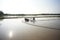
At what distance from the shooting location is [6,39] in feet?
3.45

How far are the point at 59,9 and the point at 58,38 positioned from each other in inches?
25.4

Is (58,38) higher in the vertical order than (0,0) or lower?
lower

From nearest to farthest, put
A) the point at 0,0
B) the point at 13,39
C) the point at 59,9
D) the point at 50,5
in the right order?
the point at 13,39
the point at 0,0
the point at 59,9
the point at 50,5

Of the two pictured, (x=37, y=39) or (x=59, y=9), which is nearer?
(x=37, y=39)

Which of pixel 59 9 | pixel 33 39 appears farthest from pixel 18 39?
pixel 59 9

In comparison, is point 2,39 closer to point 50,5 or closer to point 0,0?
point 0,0

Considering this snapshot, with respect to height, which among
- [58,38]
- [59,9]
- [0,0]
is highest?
[0,0]

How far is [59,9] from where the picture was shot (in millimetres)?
1513

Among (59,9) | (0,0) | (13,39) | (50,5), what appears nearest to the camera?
(13,39)

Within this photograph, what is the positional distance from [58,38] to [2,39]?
2.64 ft

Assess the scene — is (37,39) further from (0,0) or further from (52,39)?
(0,0)

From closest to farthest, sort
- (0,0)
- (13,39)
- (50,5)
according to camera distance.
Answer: (13,39) < (0,0) < (50,5)

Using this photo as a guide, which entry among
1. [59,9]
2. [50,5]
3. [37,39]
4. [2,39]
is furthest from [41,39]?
[50,5]

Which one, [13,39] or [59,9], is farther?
[59,9]
